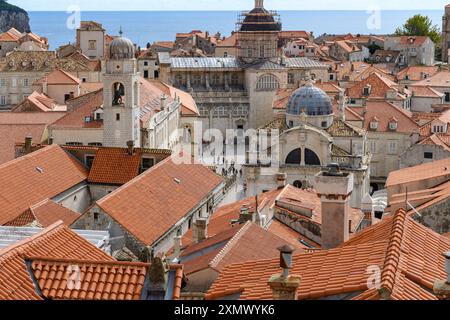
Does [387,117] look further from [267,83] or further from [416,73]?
[416,73]

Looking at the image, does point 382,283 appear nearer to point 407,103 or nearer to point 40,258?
point 40,258

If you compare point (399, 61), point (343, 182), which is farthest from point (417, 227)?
point (399, 61)

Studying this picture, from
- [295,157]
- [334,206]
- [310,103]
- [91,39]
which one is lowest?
[295,157]

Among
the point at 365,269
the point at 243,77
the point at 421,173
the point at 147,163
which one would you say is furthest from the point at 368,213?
the point at 243,77

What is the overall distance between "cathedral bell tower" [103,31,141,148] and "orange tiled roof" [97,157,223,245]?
197 inches

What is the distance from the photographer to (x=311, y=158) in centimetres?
4041

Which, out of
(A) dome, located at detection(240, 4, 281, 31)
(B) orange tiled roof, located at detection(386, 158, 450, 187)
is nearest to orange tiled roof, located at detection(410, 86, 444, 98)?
(A) dome, located at detection(240, 4, 281, 31)

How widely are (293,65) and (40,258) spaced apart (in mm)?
56160

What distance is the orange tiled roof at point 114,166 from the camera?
31.2 metres

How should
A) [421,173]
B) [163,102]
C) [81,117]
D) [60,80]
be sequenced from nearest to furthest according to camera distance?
1. [421,173]
2. [81,117]
3. [163,102]
4. [60,80]

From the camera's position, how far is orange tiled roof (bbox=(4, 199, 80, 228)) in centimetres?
2395

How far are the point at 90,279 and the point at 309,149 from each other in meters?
28.7

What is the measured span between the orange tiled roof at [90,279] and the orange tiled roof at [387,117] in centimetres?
3645
